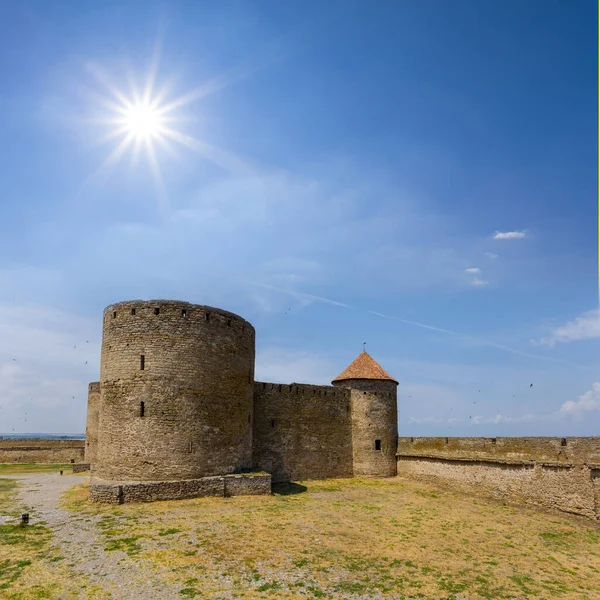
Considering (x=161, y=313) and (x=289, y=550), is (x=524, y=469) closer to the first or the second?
(x=289, y=550)

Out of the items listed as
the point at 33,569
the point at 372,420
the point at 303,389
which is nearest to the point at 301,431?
the point at 303,389

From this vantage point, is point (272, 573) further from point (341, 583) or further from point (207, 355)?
point (207, 355)

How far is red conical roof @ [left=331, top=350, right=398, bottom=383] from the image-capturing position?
26.0m

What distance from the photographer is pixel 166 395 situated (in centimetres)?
1722

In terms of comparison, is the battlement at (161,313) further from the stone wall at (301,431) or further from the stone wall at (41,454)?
the stone wall at (41,454)

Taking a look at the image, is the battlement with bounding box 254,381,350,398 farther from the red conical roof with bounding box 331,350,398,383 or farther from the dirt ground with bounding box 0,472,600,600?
the dirt ground with bounding box 0,472,600,600

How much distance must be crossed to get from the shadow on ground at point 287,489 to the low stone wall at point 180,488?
5.06 feet

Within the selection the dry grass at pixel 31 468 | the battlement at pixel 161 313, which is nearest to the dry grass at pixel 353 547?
the battlement at pixel 161 313

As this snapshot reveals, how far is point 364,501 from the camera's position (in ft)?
58.8

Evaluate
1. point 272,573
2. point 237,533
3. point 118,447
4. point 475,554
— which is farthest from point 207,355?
point 475,554

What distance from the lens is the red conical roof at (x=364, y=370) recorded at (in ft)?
85.4

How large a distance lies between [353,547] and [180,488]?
7.53 m

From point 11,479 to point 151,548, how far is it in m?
16.9

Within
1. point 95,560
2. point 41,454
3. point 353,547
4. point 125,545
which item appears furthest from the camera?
point 41,454
